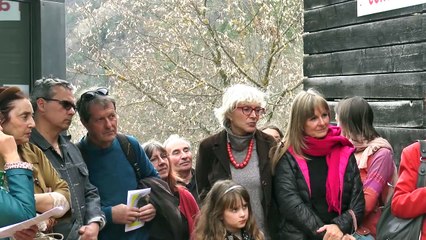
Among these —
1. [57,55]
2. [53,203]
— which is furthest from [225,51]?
[53,203]

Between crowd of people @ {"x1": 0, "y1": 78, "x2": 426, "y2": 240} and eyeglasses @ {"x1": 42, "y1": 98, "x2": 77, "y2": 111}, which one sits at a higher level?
eyeglasses @ {"x1": 42, "y1": 98, "x2": 77, "y2": 111}

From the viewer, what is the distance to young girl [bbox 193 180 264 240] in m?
5.36

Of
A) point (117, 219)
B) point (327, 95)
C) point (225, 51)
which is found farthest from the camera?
point (225, 51)

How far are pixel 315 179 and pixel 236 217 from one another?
2.07 ft

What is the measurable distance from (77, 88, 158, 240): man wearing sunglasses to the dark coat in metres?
0.42

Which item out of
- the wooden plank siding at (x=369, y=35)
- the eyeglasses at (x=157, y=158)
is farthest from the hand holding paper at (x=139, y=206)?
the wooden plank siding at (x=369, y=35)

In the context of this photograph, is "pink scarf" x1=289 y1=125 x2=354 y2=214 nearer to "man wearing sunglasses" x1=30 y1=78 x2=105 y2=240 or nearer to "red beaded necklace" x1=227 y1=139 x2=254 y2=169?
"red beaded necklace" x1=227 y1=139 x2=254 y2=169

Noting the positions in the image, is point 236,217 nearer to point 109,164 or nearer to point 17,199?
point 109,164

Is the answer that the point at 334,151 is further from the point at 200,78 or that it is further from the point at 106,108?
the point at 200,78

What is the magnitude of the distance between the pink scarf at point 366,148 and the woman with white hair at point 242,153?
2.19ft

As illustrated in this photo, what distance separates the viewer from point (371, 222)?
582cm

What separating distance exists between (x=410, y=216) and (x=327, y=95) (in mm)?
2893

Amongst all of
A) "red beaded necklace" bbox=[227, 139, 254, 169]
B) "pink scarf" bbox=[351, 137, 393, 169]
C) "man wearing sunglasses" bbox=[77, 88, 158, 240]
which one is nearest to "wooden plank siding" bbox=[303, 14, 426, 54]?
"pink scarf" bbox=[351, 137, 393, 169]

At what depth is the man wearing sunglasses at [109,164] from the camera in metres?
5.61
